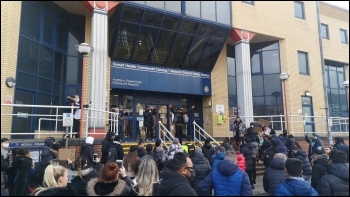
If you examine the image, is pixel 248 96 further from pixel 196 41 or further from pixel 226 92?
pixel 196 41

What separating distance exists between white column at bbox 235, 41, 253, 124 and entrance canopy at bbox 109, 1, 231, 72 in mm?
1227

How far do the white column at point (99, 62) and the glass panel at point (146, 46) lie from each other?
1.94 m

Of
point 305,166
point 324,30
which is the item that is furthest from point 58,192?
point 324,30

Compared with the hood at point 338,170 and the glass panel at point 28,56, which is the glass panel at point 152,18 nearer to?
the glass panel at point 28,56

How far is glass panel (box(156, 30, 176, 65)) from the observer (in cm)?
1425

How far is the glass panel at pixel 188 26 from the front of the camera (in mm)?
14288

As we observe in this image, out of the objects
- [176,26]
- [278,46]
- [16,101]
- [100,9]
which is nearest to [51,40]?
[100,9]

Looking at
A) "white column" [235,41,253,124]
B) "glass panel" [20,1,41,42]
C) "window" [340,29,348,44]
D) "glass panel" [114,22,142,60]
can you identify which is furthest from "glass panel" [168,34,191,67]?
"window" [340,29,348,44]

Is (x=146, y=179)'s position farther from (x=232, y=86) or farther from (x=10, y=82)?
(x=232, y=86)

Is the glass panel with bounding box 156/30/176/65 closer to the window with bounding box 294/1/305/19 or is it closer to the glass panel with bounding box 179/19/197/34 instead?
the glass panel with bounding box 179/19/197/34

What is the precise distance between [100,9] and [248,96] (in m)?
8.75

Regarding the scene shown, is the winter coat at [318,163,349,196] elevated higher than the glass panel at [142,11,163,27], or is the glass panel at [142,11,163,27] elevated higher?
the glass panel at [142,11,163,27]

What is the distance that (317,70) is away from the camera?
1898 centimetres

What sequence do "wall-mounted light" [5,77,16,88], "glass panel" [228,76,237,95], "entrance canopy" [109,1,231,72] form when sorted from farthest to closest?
"glass panel" [228,76,237,95], "entrance canopy" [109,1,231,72], "wall-mounted light" [5,77,16,88]
